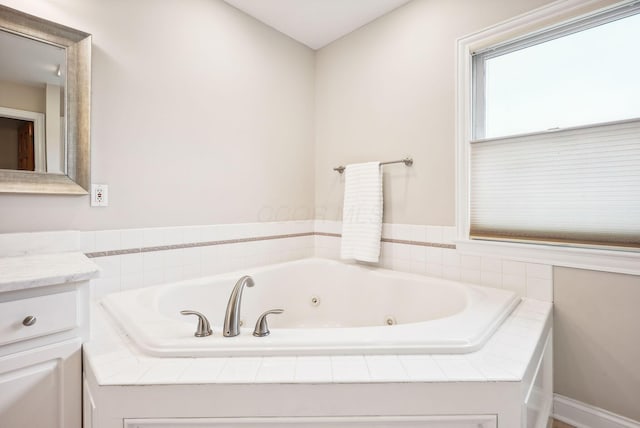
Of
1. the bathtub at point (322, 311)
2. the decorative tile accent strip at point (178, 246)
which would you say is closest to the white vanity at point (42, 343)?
the bathtub at point (322, 311)

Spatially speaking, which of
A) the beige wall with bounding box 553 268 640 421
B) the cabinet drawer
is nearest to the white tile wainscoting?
the beige wall with bounding box 553 268 640 421

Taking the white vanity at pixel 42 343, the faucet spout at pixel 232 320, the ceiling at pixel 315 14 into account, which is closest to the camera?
the white vanity at pixel 42 343

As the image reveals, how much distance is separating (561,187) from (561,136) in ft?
0.82

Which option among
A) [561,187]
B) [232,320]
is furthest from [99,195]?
[561,187]

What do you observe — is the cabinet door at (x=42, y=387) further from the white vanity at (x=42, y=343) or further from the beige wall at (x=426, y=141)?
the beige wall at (x=426, y=141)

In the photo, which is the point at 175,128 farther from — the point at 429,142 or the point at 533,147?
the point at 533,147

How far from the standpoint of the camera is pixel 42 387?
3.24 ft

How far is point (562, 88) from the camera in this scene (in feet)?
5.08

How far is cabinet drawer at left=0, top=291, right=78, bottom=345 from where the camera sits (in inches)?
36.1

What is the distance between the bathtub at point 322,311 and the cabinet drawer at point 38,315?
20 cm

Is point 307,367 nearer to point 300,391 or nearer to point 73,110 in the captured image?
point 300,391

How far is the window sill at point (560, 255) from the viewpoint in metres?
1.34

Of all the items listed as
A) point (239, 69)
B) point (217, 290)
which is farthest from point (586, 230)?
point (239, 69)

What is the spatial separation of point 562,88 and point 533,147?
0.31 metres
